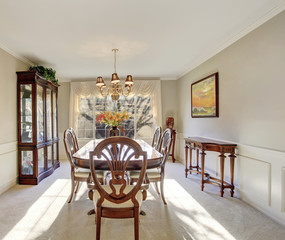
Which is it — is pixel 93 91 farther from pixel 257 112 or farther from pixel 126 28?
pixel 257 112

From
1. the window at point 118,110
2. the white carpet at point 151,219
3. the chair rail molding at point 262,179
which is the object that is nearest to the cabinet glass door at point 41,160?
the white carpet at point 151,219

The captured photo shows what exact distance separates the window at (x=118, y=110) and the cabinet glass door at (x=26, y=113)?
204cm

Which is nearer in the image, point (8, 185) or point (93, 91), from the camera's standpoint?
point (8, 185)

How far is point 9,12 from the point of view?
6.65 feet

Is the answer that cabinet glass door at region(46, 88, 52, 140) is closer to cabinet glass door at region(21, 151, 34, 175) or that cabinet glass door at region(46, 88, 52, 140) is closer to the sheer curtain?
cabinet glass door at region(21, 151, 34, 175)

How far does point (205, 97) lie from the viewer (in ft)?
11.8

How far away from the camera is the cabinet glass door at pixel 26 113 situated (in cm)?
335

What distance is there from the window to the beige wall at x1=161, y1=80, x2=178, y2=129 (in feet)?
1.30

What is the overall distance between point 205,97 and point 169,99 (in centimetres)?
189

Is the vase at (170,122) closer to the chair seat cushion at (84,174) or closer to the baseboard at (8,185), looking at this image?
the chair seat cushion at (84,174)

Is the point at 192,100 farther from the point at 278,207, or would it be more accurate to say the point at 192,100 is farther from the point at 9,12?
the point at 9,12

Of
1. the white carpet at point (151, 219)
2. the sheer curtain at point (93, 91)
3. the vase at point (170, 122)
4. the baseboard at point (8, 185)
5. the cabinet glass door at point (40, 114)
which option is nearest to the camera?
the white carpet at point (151, 219)

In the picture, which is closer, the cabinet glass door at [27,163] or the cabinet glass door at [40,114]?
the cabinet glass door at [27,163]

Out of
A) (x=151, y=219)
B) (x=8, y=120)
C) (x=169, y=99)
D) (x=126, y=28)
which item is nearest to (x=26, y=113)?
(x=8, y=120)
